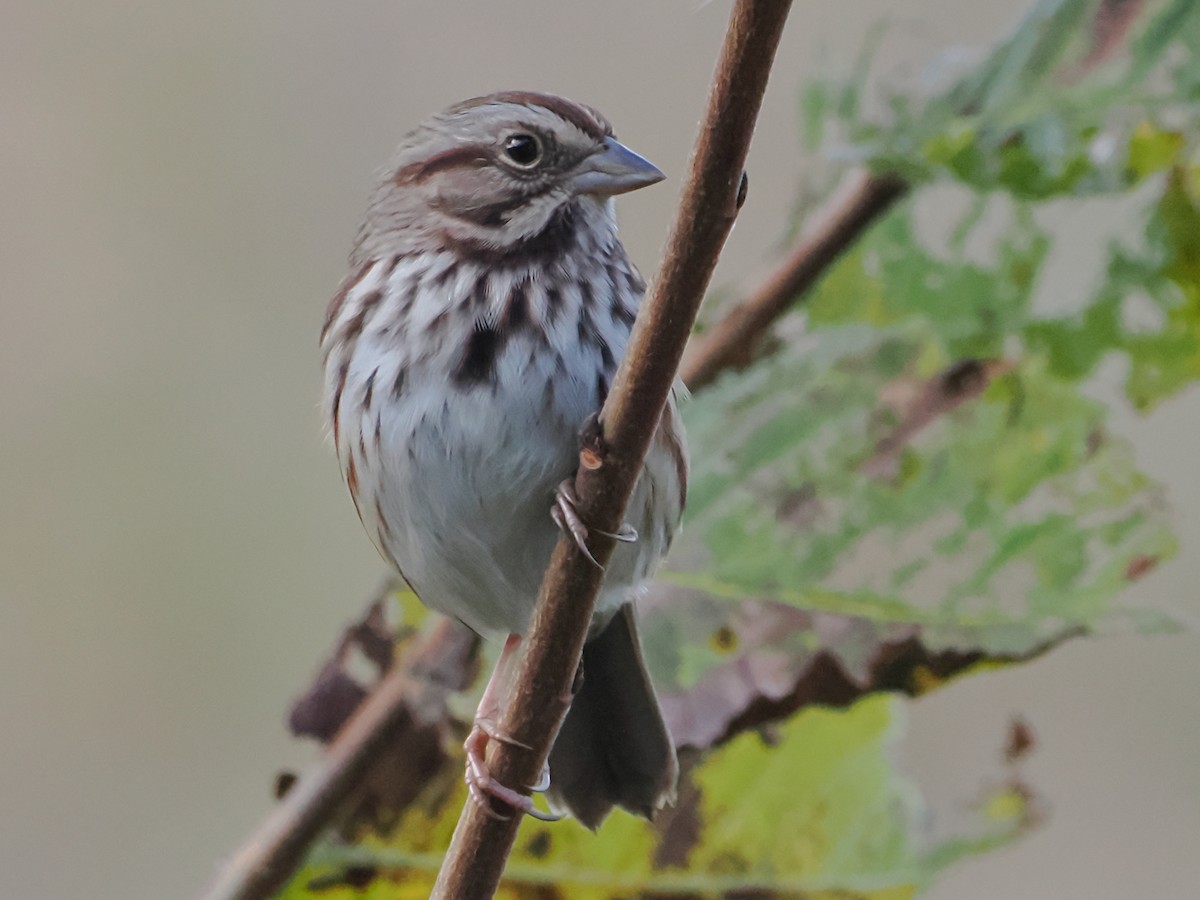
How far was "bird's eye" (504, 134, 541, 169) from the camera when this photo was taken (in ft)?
5.06

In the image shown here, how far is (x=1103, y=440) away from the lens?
5.42 ft

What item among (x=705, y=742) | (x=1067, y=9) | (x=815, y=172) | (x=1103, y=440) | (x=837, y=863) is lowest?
(x=837, y=863)

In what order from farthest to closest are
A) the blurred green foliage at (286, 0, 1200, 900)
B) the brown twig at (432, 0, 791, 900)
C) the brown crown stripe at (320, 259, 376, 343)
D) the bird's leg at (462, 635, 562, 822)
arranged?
the brown crown stripe at (320, 259, 376, 343) → the blurred green foliage at (286, 0, 1200, 900) → the bird's leg at (462, 635, 562, 822) → the brown twig at (432, 0, 791, 900)

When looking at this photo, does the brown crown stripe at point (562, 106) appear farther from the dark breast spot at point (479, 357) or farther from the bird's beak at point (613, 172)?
the dark breast spot at point (479, 357)

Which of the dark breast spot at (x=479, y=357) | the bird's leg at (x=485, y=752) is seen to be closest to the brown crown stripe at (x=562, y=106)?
the dark breast spot at (x=479, y=357)

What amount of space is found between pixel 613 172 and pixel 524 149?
13 cm

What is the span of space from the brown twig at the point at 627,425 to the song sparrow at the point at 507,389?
1.00 ft

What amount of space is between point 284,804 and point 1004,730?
2.47 ft

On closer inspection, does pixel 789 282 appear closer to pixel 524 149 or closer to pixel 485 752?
pixel 524 149

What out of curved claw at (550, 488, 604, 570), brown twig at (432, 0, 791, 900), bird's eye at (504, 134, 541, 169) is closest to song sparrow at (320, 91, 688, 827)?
bird's eye at (504, 134, 541, 169)

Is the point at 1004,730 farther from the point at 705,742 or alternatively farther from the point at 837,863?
the point at 705,742

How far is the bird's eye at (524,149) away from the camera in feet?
5.06

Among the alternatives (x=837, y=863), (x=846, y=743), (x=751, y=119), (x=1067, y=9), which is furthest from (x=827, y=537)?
(x=751, y=119)

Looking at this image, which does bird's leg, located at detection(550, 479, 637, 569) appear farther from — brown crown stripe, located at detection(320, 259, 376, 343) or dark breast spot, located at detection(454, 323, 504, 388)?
brown crown stripe, located at detection(320, 259, 376, 343)
